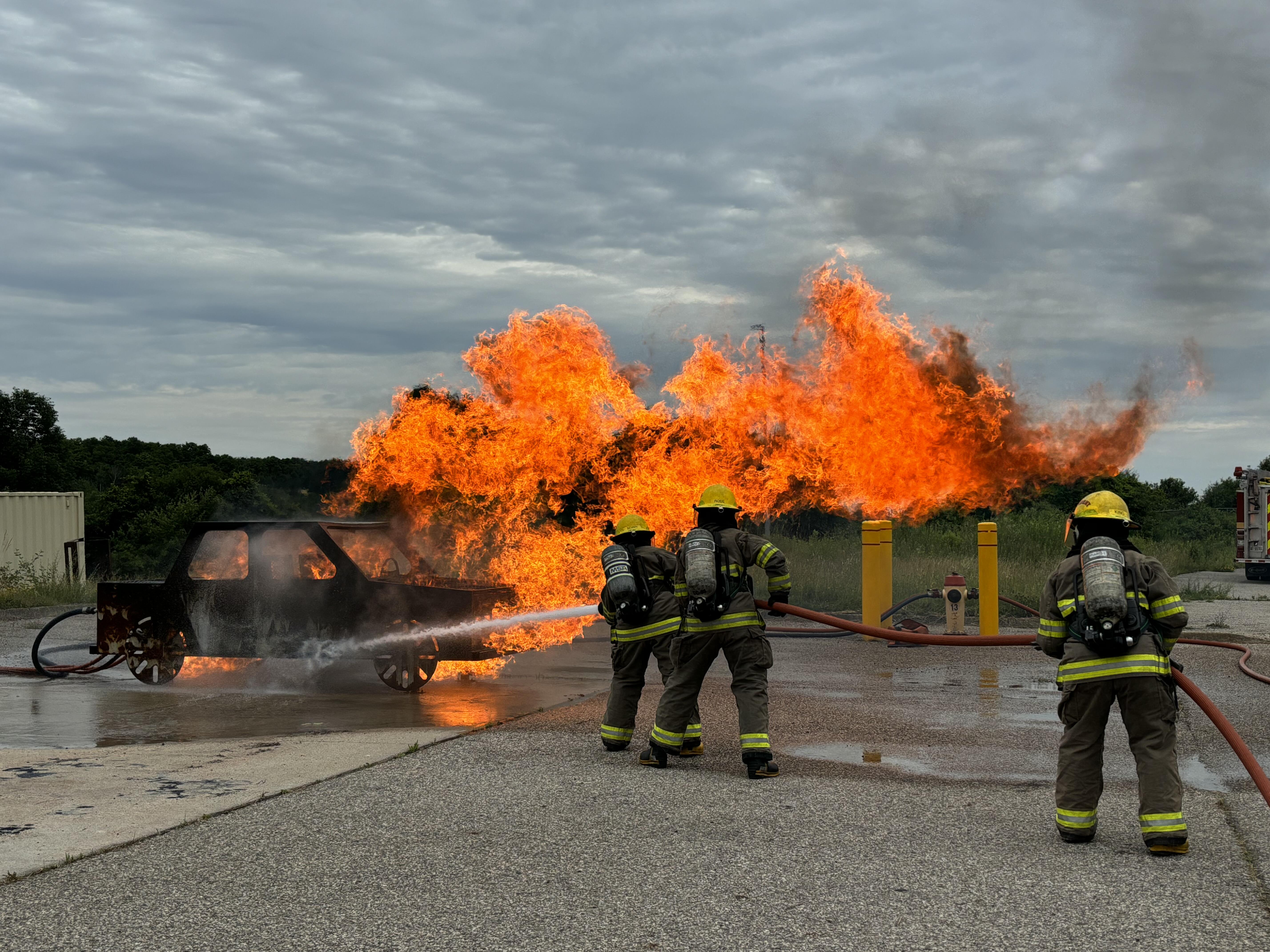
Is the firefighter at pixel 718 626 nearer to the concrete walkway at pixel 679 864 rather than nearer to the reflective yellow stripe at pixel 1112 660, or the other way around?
the concrete walkway at pixel 679 864

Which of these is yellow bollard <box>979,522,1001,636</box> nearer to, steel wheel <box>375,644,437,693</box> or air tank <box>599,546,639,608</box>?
steel wheel <box>375,644,437,693</box>

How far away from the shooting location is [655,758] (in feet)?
22.1

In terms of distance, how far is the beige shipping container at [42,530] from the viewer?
77.9 ft

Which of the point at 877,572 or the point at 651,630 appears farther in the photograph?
the point at 877,572

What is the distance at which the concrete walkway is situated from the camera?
3916 mm

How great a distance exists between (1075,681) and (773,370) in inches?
340

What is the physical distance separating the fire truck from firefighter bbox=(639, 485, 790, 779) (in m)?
20.7

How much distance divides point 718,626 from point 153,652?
231 inches

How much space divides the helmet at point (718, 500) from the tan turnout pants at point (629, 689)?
3.00 feet

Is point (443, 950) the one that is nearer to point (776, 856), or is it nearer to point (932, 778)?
point (776, 856)

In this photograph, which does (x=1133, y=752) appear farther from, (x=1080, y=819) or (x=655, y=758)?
(x=655, y=758)

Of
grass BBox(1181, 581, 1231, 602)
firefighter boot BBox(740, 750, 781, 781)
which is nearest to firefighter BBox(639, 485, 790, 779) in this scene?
firefighter boot BBox(740, 750, 781, 781)

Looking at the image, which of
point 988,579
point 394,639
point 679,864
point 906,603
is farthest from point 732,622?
point 988,579

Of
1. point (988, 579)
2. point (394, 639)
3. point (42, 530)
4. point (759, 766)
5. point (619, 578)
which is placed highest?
point (42, 530)
